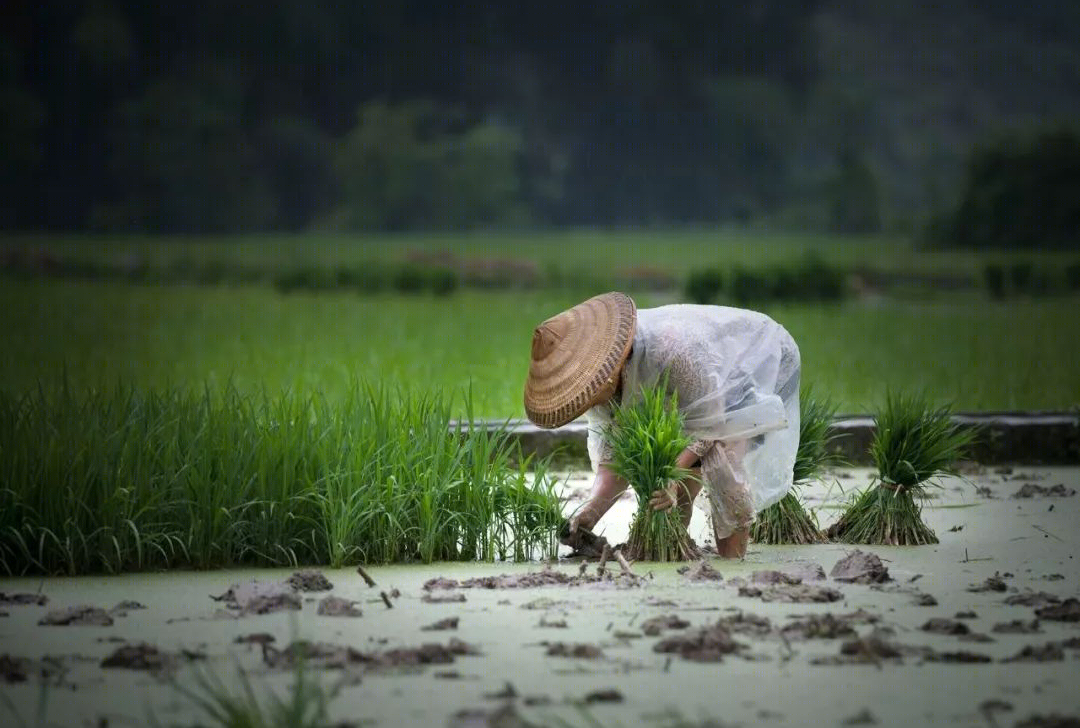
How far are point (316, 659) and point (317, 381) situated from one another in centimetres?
617

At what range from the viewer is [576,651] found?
3.84 m

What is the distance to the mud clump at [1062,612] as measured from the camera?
4246 millimetres

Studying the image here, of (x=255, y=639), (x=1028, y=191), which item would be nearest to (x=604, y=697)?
(x=255, y=639)

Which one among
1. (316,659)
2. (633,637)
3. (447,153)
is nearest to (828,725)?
(633,637)

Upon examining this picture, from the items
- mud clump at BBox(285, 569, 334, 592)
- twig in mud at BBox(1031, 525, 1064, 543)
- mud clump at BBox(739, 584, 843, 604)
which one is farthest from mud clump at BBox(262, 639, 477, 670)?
twig in mud at BBox(1031, 525, 1064, 543)

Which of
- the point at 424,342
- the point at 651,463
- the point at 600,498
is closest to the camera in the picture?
the point at 651,463

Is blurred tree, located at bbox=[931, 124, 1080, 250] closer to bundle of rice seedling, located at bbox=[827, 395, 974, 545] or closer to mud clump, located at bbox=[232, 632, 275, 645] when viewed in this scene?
bundle of rice seedling, located at bbox=[827, 395, 974, 545]

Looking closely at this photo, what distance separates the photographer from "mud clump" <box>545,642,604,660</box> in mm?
3814

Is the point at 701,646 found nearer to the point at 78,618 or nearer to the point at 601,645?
the point at 601,645

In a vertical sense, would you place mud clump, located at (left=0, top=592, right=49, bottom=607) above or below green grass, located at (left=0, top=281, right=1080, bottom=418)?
above

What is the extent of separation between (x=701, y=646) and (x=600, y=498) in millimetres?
1584

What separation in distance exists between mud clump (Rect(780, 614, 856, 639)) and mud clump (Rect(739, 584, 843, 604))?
336 millimetres

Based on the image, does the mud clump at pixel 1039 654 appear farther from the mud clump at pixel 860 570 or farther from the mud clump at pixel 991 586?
the mud clump at pixel 860 570

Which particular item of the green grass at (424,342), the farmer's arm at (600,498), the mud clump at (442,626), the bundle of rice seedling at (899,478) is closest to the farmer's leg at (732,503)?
the farmer's arm at (600,498)
